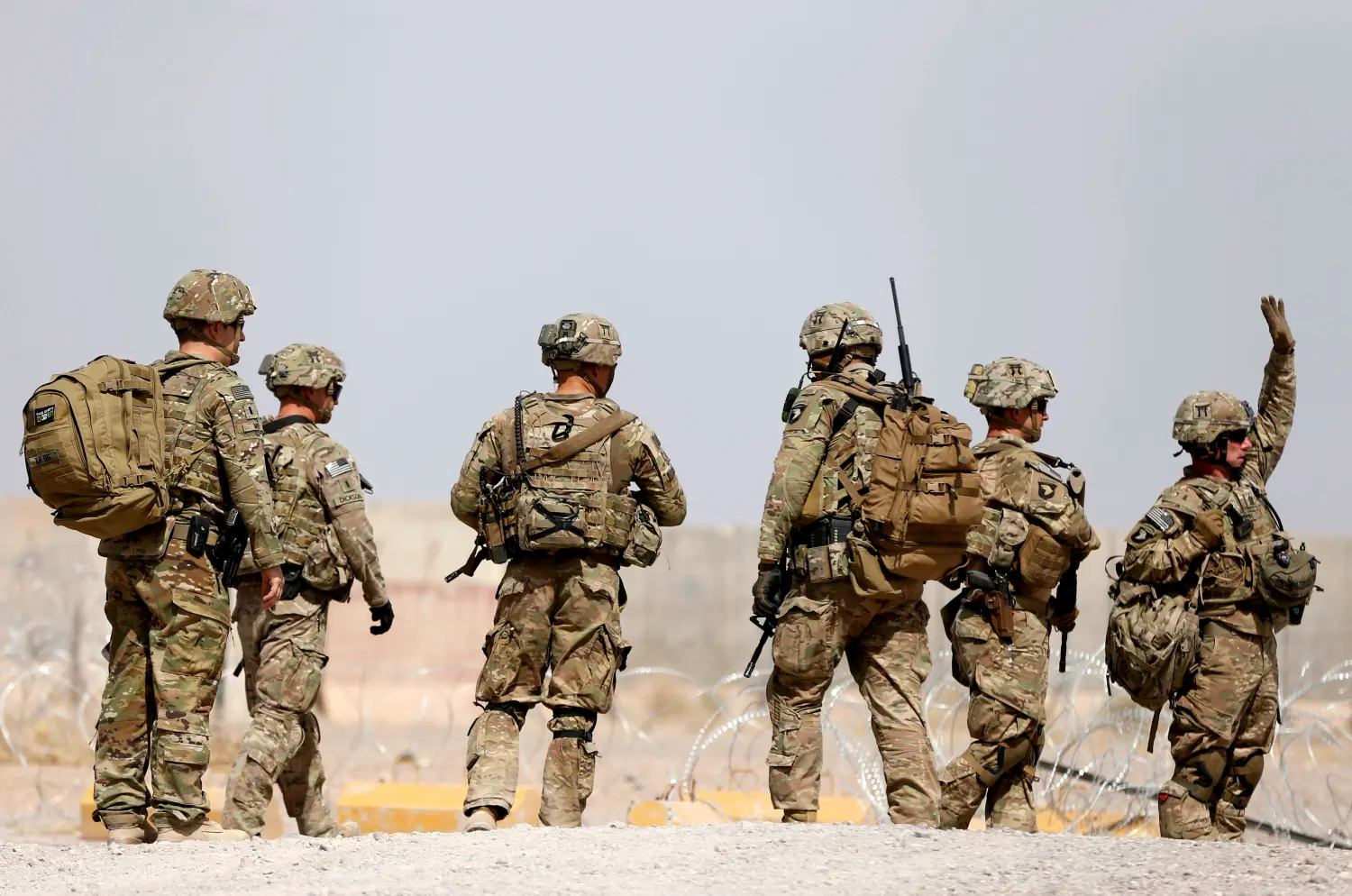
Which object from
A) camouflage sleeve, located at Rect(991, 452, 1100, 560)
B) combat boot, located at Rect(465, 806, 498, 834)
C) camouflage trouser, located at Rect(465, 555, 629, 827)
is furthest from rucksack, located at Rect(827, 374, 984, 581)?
combat boot, located at Rect(465, 806, 498, 834)

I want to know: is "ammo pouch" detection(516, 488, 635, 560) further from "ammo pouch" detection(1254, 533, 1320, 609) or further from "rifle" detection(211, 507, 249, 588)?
"ammo pouch" detection(1254, 533, 1320, 609)

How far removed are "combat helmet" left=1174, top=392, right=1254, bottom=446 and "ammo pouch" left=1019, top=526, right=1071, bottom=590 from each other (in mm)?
870

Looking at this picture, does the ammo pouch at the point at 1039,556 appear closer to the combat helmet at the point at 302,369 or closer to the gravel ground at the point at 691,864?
the gravel ground at the point at 691,864

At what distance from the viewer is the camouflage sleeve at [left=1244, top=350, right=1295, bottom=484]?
7691 millimetres

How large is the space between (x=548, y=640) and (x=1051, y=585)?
209 centimetres

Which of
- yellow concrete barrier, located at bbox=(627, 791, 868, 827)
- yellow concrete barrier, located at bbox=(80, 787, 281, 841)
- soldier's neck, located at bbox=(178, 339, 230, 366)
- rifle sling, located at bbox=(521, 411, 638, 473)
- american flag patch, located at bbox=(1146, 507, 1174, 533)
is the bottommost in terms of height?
yellow concrete barrier, located at bbox=(80, 787, 281, 841)

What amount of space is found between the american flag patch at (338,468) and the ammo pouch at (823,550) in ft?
6.58

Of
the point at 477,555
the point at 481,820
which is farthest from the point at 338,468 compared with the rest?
the point at 481,820

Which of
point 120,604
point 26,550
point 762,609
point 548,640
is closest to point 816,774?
point 762,609

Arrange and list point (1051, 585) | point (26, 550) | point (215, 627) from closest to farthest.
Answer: point (215, 627) → point (1051, 585) → point (26, 550)

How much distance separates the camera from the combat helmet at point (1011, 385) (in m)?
7.10

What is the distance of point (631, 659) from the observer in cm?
1320

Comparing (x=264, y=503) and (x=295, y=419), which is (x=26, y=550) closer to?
(x=295, y=419)

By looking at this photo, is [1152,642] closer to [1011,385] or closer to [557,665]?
[1011,385]
